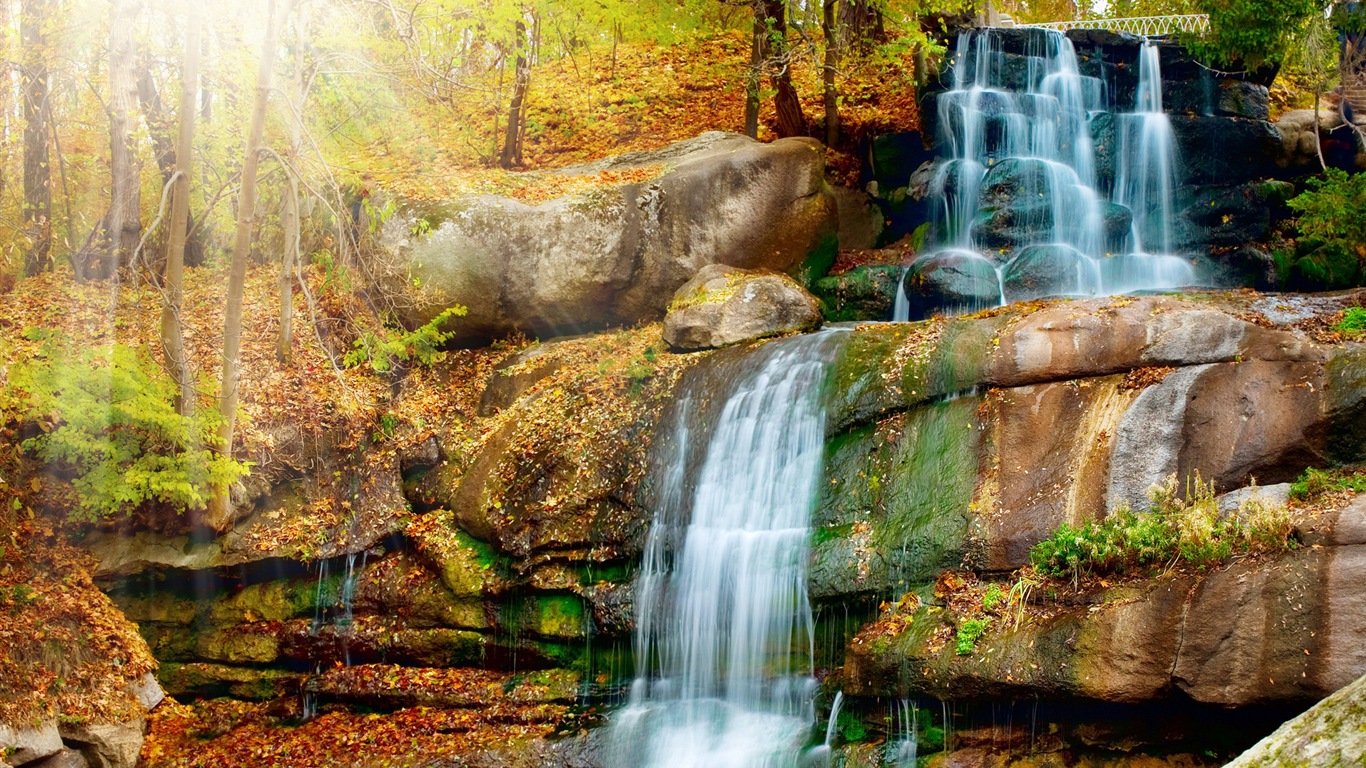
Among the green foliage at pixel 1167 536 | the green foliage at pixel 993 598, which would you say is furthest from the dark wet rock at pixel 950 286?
the green foliage at pixel 993 598

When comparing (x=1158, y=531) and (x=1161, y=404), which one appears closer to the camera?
(x=1158, y=531)

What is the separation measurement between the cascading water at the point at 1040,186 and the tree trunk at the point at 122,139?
9.51 metres

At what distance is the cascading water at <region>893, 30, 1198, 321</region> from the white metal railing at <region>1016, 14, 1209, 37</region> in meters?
2.69

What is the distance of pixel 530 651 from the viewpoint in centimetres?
953

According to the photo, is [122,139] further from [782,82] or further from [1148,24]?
[1148,24]

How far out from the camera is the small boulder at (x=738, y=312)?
11.4 m

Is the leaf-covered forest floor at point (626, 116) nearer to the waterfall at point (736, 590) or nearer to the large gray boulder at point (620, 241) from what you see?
the large gray boulder at point (620, 241)

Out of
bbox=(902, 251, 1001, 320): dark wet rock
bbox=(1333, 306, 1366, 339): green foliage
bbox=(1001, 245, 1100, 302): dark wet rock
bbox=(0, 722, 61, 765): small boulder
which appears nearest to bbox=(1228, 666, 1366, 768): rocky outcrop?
bbox=(1333, 306, 1366, 339): green foliage

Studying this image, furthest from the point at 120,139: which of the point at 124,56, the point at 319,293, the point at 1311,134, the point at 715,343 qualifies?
Answer: the point at 1311,134

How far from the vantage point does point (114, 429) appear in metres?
9.22

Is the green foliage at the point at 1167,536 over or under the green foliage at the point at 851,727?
over

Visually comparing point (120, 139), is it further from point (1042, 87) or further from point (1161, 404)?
point (1042, 87)

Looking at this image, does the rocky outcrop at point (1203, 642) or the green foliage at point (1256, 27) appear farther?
the green foliage at point (1256, 27)

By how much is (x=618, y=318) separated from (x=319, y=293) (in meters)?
4.11
